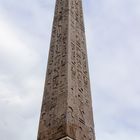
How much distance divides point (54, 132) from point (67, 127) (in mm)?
223

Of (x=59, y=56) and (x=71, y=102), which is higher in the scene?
(x=59, y=56)

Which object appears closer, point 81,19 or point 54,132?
point 54,132

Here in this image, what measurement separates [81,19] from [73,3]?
1.39 feet

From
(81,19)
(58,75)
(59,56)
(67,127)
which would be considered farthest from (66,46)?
(67,127)

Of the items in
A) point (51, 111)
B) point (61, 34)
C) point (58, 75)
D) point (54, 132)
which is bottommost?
point (54, 132)

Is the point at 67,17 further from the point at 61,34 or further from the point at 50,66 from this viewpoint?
the point at 50,66

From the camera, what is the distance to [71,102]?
6.16 meters

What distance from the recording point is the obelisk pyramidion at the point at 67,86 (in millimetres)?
5938

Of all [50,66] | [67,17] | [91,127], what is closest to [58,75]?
[50,66]

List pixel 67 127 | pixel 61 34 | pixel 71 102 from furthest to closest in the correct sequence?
pixel 61 34 < pixel 71 102 < pixel 67 127

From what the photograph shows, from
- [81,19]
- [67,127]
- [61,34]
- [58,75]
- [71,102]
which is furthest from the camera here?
[81,19]

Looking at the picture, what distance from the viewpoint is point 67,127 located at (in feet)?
18.9

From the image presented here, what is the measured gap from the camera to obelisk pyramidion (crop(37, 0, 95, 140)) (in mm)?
5938

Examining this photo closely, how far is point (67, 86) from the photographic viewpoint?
6.35 m
